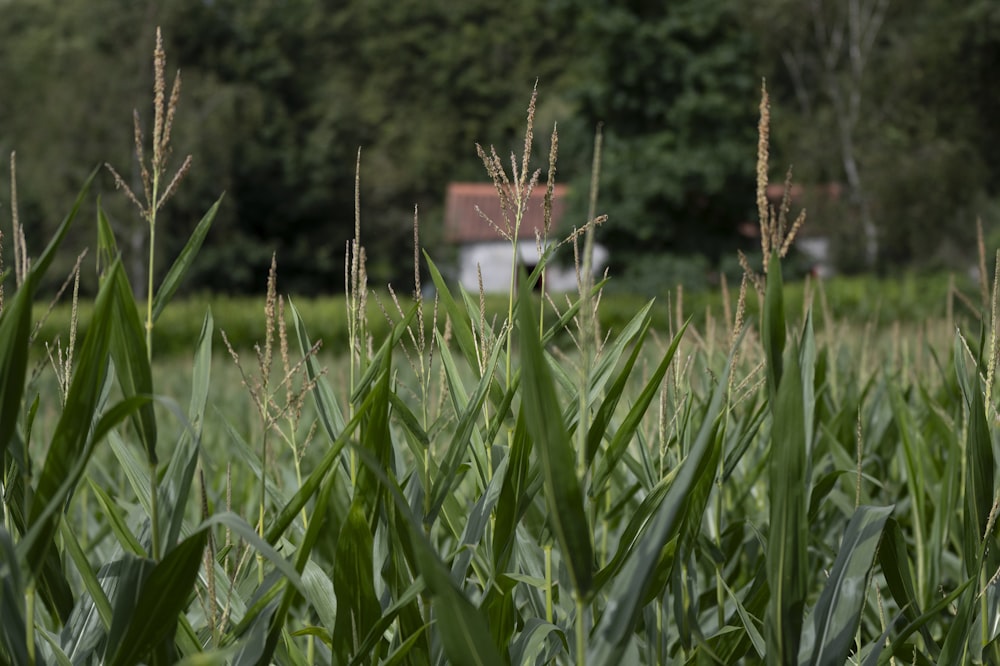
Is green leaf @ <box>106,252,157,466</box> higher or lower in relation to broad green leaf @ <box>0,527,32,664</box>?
higher

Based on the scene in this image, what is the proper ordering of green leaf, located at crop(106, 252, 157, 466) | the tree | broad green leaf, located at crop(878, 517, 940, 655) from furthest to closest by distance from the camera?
the tree < broad green leaf, located at crop(878, 517, 940, 655) < green leaf, located at crop(106, 252, 157, 466)

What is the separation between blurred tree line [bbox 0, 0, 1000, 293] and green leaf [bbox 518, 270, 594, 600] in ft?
63.5

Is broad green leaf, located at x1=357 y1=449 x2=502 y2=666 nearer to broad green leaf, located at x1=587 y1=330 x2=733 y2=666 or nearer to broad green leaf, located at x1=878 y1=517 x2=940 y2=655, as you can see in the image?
broad green leaf, located at x1=587 y1=330 x2=733 y2=666

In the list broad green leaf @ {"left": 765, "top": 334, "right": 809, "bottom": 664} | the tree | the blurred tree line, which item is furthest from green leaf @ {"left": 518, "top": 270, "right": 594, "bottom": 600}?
the tree

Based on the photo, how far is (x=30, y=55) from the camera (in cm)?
4025

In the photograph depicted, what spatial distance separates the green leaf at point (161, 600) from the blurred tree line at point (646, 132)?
63.1 feet

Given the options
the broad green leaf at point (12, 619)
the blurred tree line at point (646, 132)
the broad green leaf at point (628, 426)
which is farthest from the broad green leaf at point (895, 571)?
the blurred tree line at point (646, 132)

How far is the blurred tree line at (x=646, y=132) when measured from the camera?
23.7 meters

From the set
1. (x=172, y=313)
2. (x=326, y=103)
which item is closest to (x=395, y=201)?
(x=326, y=103)

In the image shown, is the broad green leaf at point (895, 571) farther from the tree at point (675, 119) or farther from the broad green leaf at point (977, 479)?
the tree at point (675, 119)

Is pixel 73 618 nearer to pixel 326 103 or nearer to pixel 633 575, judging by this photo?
pixel 633 575

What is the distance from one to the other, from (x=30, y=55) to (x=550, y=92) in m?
20.5

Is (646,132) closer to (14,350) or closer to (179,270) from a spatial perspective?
(179,270)

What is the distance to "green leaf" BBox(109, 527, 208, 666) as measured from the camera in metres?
0.73
